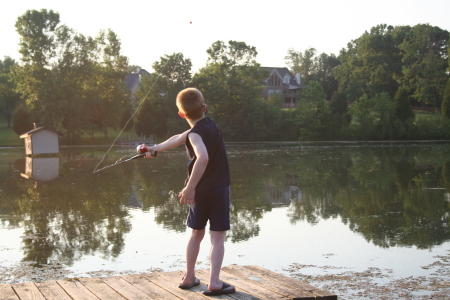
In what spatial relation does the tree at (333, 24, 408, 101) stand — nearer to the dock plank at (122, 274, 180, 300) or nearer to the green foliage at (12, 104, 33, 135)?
the green foliage at (12, 104, 33, 135)

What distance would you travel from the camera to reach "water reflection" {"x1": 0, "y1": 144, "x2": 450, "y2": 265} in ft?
32.7

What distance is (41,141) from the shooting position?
139 ft

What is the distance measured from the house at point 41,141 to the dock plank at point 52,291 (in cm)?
3769

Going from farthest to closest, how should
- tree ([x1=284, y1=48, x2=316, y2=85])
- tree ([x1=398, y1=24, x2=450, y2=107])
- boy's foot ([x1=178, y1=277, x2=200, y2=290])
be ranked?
1. tree ([x1=284, y1=48, x2=316, y2=85])
2. tree ([x1=398, y1=24, x2=450, y2=107])
3. boy's foot ([x1=178, y1=277, x2=200, y2=290])

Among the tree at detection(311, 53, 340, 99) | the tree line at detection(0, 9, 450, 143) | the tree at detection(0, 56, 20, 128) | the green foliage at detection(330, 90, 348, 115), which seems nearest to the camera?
the tree line at detection(0, 9, 450, 143)

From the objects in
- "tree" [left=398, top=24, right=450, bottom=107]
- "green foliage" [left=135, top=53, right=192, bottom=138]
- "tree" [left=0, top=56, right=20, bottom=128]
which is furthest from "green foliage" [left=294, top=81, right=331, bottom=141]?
"tree" [left=0, top=56, right=20, bottom=128]

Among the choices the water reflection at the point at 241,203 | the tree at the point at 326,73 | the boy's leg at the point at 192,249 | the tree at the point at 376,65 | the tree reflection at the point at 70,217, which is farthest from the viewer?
the tree at the point at 326,73

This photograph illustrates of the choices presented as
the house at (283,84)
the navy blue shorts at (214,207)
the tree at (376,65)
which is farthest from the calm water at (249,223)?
the house at (283,84)

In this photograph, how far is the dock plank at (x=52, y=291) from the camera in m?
5.42

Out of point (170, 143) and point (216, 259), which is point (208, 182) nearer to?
point (170, 143)

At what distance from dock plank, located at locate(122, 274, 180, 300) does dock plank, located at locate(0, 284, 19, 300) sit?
43.3 inches

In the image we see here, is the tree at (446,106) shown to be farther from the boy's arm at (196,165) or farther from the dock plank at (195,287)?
the boy's arm at (196,165)

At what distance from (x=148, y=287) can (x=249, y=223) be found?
5871mm

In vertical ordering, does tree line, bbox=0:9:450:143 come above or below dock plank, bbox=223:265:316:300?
above
